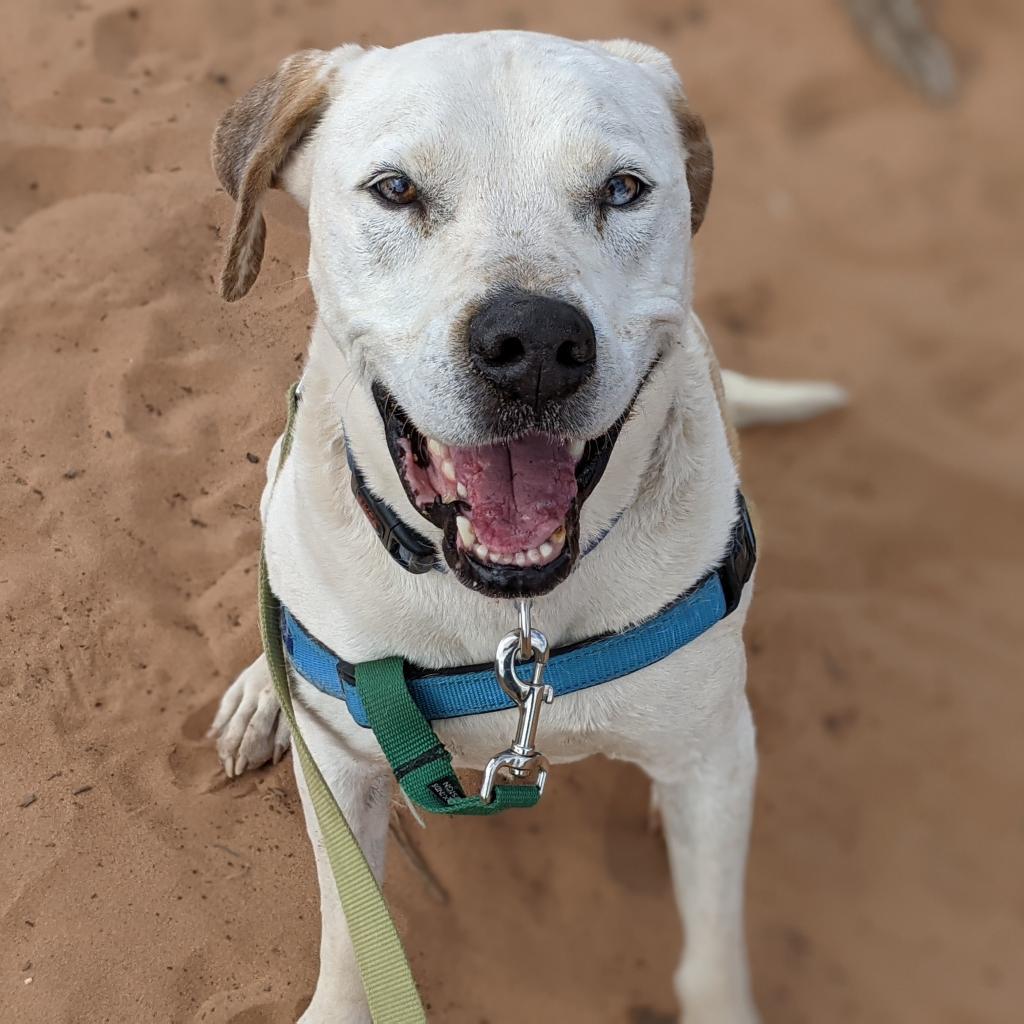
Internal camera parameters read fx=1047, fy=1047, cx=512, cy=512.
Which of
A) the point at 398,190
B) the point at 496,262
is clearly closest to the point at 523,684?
the point at 496,262

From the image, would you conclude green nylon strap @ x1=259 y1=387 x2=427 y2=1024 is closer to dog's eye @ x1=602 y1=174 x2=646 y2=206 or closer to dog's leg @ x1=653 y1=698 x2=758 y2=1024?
dog's leg @ x1=653 y1=698 x2=758 y2=1024

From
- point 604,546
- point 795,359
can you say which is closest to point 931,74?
point 795,359

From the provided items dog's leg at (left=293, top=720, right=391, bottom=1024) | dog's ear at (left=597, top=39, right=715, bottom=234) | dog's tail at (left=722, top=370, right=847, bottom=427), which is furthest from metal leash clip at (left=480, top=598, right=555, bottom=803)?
dog's tail at (left=722, top=370, right=847, bottom=427)

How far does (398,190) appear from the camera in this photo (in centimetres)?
184

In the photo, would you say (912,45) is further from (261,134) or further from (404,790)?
(404,790)

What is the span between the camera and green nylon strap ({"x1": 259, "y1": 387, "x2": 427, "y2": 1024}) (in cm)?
194

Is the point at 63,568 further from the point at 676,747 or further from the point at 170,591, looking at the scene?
the point at 676,747

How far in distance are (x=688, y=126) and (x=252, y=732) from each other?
1.81 meters

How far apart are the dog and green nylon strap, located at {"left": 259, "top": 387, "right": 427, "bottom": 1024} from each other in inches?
3.5

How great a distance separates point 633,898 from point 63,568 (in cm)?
183

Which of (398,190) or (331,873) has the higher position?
(398,190)

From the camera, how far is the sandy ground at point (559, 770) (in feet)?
8.41

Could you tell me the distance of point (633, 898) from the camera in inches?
111

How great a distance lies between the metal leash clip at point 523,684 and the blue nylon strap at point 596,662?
0.31 feet
